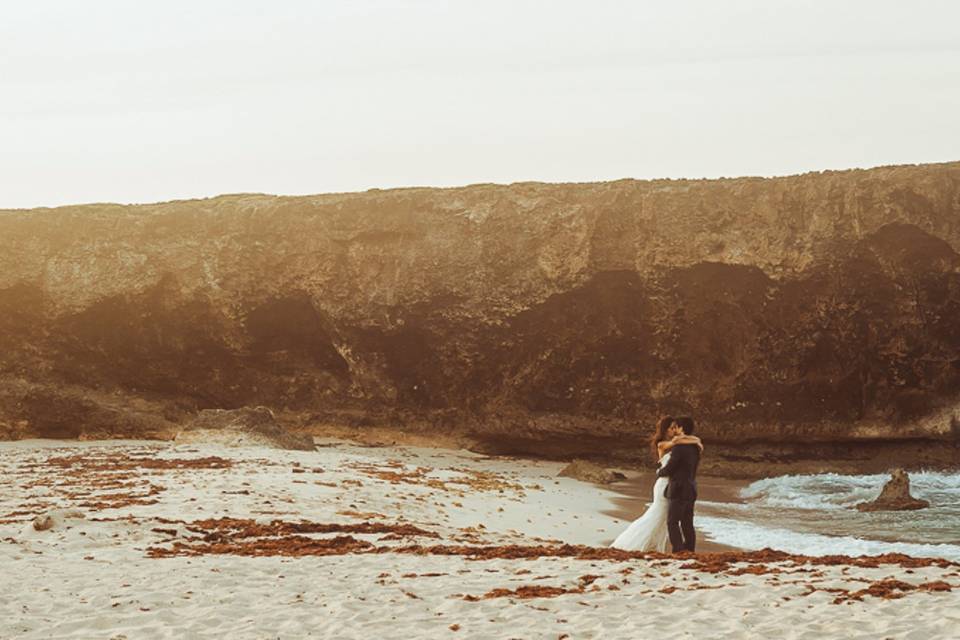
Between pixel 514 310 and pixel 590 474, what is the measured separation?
747 cm

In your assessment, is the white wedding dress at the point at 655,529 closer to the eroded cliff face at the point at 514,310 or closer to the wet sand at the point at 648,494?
the wet sand at the point at 648,494

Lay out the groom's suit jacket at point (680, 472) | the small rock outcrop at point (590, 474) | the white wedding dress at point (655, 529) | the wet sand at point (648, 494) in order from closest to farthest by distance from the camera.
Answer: the groom's suit jacket at point (680, 472) → the white wedding dress at point (655, 529) → the wet sand at point (648, 494) → the small rock outcrop at point (590, 474)

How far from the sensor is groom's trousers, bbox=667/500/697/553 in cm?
1249

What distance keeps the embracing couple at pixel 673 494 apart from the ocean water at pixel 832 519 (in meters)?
3.27

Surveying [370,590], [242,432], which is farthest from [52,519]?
[242,432]

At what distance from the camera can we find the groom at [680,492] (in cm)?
1248

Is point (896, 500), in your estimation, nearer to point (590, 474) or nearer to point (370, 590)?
point (590, 474)

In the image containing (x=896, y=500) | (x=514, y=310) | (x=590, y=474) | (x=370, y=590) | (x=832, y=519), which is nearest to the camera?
(x=370, y=590)

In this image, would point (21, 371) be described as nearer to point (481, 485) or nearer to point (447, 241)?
point (447, 241)

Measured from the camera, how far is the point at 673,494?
12.5 m

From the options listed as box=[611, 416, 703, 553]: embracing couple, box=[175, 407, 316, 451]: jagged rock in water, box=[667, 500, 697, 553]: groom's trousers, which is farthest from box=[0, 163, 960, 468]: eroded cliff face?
box=[667, 500, 697, 553]: groom's trousers

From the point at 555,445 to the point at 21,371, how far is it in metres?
16.6

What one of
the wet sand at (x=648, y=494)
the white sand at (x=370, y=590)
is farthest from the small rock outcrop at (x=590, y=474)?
the white sand at (x=370, y=590)

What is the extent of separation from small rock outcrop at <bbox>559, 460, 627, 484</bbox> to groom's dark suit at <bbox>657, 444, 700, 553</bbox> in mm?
13091
